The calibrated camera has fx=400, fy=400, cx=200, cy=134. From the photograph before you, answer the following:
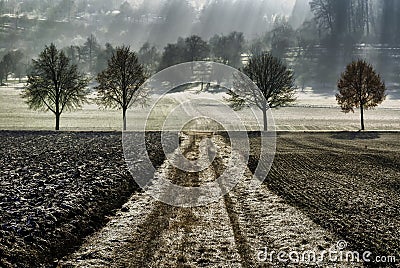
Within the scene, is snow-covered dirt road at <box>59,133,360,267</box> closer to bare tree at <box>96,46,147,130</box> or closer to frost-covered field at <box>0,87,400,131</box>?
bare tree at <box>96,46,147,130</box>

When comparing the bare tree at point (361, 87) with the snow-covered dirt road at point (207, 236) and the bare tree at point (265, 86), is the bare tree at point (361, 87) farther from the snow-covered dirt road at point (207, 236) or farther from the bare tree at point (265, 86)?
the snow-covered dirt road at point (207, 236)

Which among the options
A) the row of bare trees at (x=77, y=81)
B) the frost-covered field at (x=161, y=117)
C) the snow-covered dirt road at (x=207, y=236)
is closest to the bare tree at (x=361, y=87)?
the frost-covered field at (x=161, y=117)

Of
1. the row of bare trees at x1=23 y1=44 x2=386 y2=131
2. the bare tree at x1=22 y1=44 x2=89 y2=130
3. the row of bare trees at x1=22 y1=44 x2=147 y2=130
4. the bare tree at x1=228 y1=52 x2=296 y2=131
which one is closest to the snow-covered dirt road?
the row of bare trees at x1=22 y1=44 x2=147 y2=130

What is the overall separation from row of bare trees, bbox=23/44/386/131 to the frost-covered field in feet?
15.6

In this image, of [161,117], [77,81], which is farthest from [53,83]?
[161,117]

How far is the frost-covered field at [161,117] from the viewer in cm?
5412

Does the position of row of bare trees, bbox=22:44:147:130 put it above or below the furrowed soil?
above

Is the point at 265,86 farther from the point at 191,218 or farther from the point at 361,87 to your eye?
the point at 191,218

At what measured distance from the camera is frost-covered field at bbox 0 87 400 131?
54.1 meters

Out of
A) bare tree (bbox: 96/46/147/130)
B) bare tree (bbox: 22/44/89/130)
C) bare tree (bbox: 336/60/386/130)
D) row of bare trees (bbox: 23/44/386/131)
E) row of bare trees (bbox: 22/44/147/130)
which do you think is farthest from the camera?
bare tree (bbox: 336/60/386/130)

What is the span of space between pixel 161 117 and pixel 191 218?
1842 inches

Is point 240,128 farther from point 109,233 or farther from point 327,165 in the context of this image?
point 109,233

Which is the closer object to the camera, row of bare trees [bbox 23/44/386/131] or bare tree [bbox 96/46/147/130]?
bare tree [bbox 96/46/147/130]

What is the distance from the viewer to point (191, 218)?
1341 cm
